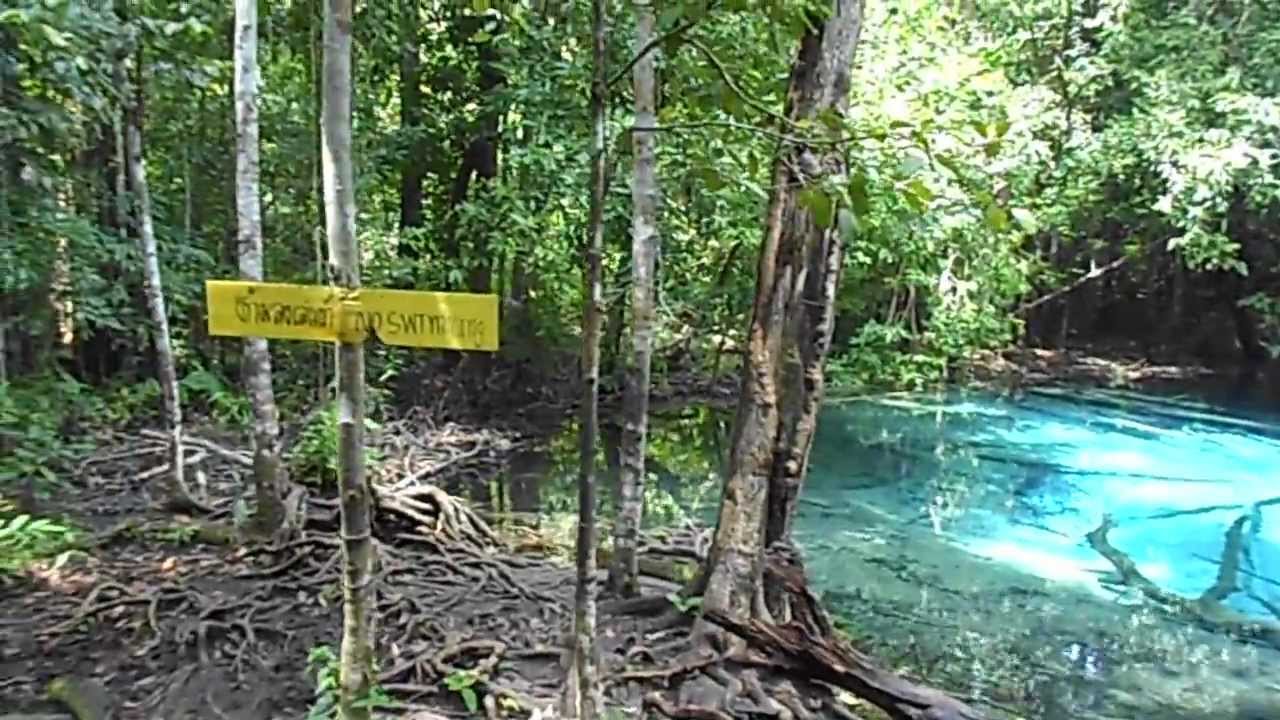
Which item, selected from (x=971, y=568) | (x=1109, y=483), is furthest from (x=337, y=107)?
(x=1109, y=483)

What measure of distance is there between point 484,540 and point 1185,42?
38.1 feet

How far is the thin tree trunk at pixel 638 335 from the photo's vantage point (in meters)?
4.93

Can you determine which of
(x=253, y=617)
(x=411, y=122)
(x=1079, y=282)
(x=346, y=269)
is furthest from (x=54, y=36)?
(x=1079, y=282)

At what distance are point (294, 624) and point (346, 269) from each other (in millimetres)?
2622

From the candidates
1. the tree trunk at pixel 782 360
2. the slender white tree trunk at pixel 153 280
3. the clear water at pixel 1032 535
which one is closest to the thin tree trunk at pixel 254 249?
the slender white tree trunk at pixel 153 280

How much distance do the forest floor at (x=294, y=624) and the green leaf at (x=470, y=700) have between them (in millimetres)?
12

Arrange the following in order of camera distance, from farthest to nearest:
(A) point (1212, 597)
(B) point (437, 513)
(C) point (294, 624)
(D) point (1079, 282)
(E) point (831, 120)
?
(D) point (1079, 282), (A) point (1212, 597), (B) point (437, 513), (C) point (294, 624), (E) point (831, 120)

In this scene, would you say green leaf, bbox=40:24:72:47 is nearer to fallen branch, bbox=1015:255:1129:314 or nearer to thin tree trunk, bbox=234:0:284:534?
thin tree trunk, bbox=234:0:284:534

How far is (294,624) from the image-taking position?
480 centimetres

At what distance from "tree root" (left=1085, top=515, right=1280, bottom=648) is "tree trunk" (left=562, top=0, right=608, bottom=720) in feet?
16.2

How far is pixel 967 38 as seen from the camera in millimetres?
14688

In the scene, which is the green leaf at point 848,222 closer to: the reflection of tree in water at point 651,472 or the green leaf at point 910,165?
the green leaf at point 910,165

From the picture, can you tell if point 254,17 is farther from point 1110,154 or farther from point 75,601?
point 1110,154

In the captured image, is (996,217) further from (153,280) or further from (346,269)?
(153,280)
